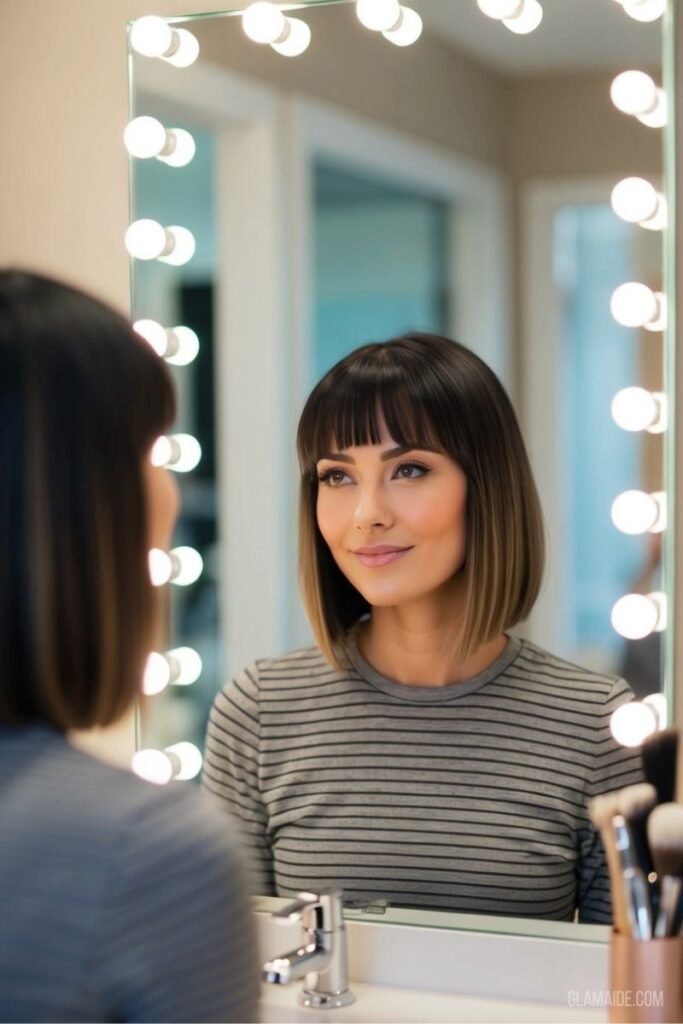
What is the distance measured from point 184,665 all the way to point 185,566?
4.1 inches

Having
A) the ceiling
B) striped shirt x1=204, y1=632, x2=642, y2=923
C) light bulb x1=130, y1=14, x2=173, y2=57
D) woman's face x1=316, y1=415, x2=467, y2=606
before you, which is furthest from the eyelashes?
light bulb x1=130, y1=14, x2=173, y2=57

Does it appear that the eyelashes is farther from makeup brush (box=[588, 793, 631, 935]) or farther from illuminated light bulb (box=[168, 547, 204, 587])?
makeup brush (box=[588, 793, 631, 935])

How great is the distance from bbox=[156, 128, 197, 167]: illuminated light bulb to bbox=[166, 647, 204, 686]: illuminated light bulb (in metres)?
0.51

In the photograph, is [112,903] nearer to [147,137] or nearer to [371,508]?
[371,508]

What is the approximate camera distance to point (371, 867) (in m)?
1.21

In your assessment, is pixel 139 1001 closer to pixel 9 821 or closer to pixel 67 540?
pixel 9 821

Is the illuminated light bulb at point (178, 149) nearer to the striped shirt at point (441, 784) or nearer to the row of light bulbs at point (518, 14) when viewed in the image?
the row of light bulbs at point (518, 14)

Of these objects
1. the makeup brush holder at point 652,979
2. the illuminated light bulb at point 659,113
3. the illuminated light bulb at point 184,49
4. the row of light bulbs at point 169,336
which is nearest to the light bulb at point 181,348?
the row of light bulbs at point 169,336

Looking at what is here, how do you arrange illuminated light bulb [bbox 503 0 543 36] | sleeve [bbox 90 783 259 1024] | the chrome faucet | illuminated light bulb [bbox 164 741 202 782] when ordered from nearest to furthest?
1. sleeve [bbox 90 783 259 1024]
2. the chrome faucet
3. illuminated light bulb [bbox 503 0 543 36]
4. illuminated light bulb [bbox 164 741 202 782]

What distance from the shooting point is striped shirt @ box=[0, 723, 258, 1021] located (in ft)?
2.09

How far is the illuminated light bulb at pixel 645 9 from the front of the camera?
116cm

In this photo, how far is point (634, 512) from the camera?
118 cm

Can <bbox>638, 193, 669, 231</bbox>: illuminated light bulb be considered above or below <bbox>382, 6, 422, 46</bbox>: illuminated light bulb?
below

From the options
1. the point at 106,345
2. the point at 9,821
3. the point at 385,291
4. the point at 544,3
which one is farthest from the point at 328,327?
the point at 9,821
